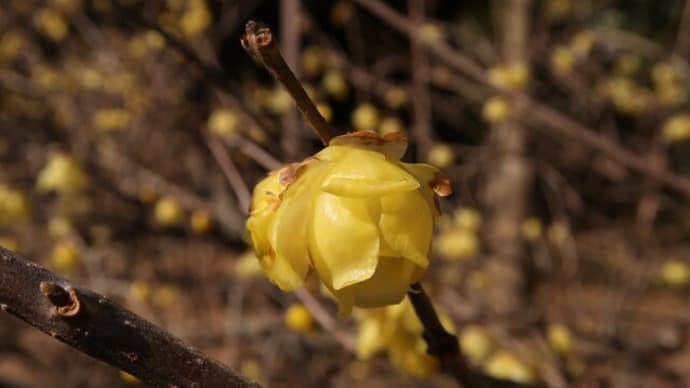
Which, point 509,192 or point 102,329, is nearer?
point 102,329

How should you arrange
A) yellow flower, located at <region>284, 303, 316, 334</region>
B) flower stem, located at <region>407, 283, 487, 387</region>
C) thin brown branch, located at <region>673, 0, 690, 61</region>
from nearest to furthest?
flower stem, located at <region>407, 283, 487, 387</region>
yellow flower, located at <region>284, 303, 316, 334</region>
thin brown branch, located at <region>673, 0, 690, 61</region>

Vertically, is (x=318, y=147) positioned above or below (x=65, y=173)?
below

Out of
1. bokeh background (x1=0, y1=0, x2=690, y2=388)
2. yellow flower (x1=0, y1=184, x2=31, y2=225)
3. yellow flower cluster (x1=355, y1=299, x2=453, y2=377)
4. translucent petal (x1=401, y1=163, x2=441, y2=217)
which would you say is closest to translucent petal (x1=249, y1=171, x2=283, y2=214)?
translucent petal (x1=401, y1=163, x2=441, y2=217)

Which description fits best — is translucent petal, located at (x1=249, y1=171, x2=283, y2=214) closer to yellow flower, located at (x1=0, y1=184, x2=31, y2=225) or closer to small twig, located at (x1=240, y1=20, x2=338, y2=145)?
small twig, located at (x1=240, y1=20, x2=338, y2=145)

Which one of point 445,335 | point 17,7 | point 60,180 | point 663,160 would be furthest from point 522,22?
point 445,335

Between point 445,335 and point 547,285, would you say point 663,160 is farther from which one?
point 445,335

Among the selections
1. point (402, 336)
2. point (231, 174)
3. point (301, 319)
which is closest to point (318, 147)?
point (231, 174)

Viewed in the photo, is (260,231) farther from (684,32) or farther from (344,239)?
(684,32)

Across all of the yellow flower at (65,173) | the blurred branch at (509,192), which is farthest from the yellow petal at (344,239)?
the blurred branch at (509,192)
